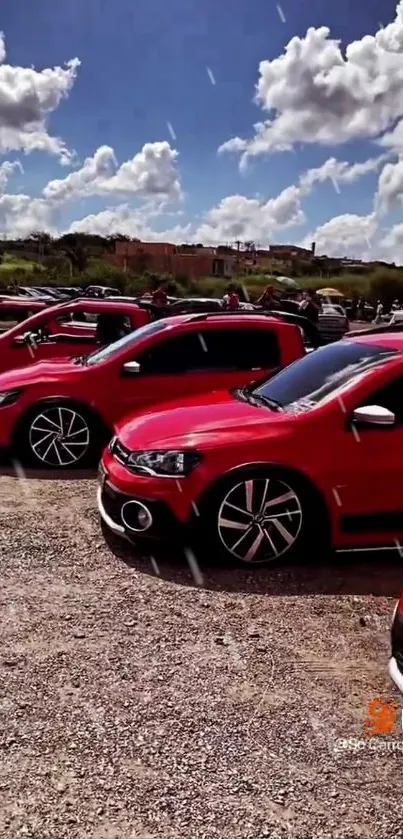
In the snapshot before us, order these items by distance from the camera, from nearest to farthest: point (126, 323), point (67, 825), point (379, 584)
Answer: point (67, 825), point (379, 584), point (126, 323)

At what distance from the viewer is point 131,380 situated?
24.2 feet

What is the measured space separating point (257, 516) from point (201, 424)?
2.40 ft

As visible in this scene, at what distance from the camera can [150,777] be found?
2.74 meters

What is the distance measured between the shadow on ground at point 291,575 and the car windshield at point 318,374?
101cm

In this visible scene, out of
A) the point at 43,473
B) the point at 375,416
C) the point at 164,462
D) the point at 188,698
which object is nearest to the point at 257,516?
the point at 164,462

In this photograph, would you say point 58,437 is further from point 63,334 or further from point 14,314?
point 14,314

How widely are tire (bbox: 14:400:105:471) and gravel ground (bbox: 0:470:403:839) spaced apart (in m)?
2.20

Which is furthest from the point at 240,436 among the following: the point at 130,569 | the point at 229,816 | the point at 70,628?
the point at 229,816

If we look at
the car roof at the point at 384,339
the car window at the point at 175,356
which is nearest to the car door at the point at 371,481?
the car roof at the point at 384,339

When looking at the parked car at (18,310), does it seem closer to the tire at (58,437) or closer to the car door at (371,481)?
the tire at (58,437)

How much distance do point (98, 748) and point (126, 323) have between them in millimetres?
6939

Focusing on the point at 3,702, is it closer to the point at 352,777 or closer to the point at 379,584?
the point at 352,777

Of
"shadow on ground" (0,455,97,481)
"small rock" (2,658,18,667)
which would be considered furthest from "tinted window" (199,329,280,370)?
"small rock" (2,658,18,667)

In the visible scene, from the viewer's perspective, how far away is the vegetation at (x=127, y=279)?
54.5 metres
